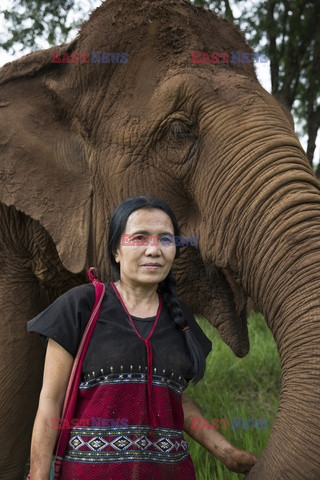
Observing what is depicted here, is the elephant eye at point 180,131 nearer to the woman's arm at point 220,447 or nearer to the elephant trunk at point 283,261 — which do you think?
the elephant trunk at point 283,261

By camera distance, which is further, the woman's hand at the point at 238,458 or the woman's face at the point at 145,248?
the woman's hand at the point at 238,458

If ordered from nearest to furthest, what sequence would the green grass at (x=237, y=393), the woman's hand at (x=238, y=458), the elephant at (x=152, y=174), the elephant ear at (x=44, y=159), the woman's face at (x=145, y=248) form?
the woman's face at (x=145, y=248)
the woman's hand at (x=238, y=458)
the elephant at (x=152, y=174)
the elephant ear at (x=44, y=159)
the green grass at (x=237, y=393)

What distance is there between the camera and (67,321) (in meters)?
2.40

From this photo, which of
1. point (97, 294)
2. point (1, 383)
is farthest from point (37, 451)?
point (1, 383)

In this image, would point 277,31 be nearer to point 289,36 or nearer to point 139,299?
point 289,36

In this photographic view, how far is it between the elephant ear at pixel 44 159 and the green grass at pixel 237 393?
1.39 meters

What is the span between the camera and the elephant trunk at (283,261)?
2.43m

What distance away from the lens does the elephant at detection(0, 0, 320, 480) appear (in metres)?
2.91

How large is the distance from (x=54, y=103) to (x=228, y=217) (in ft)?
4.25

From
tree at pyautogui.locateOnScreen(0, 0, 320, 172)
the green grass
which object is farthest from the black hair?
tree at pyautogui.locateOnScreen(0, 0, 320, 172)

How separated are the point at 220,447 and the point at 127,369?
1.90 feet

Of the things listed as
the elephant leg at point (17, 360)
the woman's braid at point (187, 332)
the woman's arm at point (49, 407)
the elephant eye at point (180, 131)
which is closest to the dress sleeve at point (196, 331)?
the woman's braid at point (187, 332)

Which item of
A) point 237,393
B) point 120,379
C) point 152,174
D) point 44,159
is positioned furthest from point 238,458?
point 237,393

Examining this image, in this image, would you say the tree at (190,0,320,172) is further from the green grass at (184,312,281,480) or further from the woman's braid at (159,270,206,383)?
the woman's braid at (159,270,206,383)
